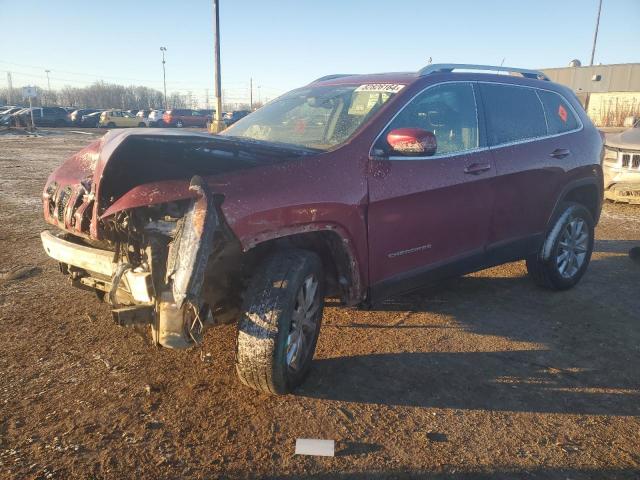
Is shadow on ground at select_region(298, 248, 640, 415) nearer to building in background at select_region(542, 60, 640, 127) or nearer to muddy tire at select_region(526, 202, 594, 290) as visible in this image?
muddy tire at select_region(526, 202, 594, 290)

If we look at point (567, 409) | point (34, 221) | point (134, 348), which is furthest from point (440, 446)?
point (34, 221)

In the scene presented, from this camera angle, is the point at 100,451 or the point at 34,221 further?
the point at 34,221

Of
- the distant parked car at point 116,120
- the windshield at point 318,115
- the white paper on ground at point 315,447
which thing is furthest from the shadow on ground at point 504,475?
the distant parked car at point 116,120

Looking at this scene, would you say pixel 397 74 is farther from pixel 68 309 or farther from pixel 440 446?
pixel 68 309

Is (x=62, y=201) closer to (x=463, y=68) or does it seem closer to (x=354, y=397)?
(x=354, y=397)

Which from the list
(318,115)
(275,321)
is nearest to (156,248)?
(275,321)

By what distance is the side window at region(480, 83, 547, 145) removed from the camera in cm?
398

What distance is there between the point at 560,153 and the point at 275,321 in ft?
10.6

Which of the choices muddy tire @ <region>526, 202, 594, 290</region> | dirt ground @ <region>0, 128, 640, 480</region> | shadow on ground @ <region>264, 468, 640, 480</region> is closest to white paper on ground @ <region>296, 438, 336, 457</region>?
dirt ground @ <region>0, 128, 640, 480</region>

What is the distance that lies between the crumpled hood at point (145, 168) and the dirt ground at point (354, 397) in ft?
3.27

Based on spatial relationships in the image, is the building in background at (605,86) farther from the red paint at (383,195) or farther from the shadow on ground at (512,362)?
the red paint at (383,195)

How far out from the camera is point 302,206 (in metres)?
2.75

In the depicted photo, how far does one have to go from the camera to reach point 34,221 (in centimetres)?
711

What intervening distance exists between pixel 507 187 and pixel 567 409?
1774 mm
